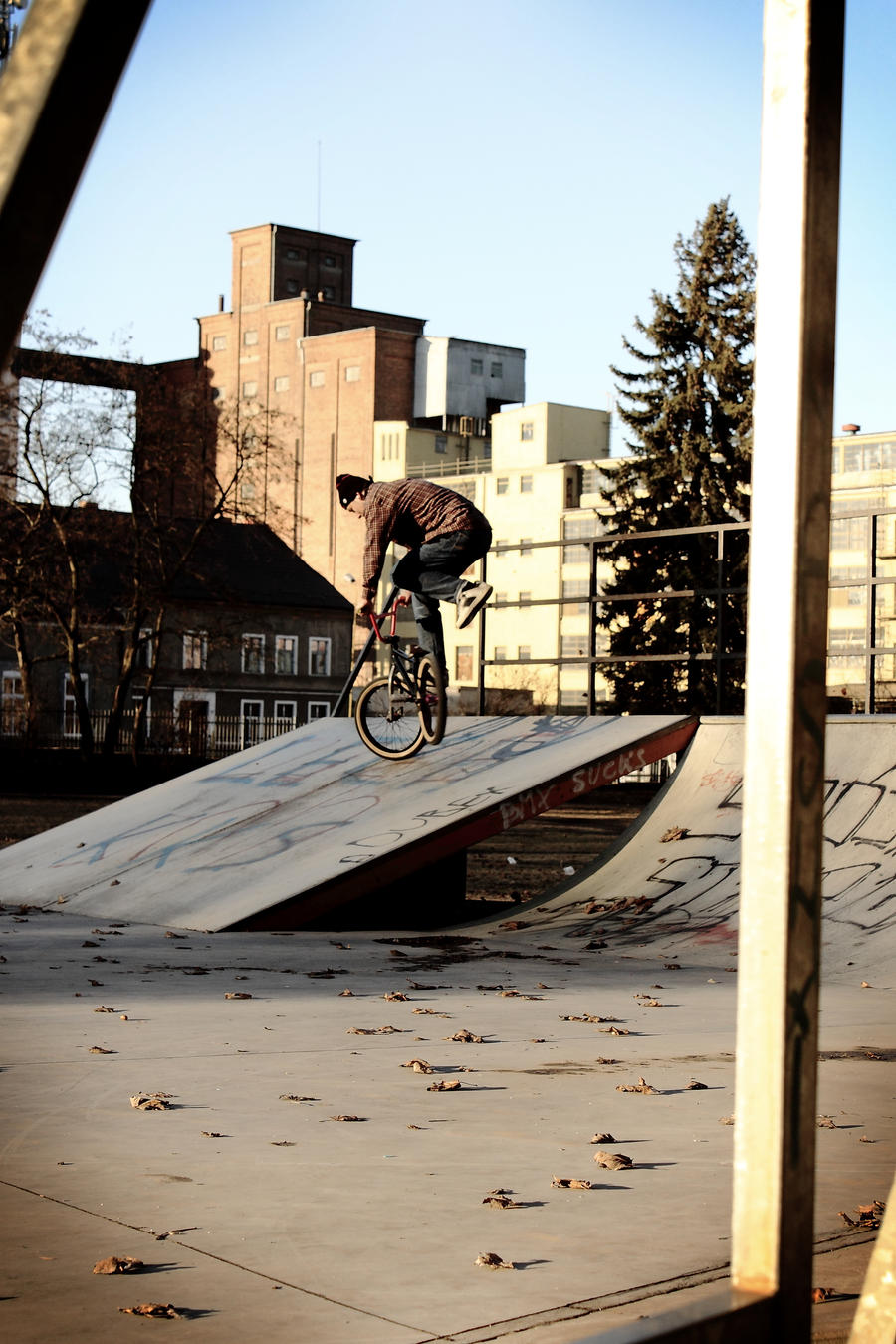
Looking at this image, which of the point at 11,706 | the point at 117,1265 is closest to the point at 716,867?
the point at 117,1265

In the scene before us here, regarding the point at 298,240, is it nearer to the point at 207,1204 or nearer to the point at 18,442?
the point at 18,442

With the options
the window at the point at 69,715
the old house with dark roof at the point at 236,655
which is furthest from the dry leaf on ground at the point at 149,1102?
the window at the point at 69,715

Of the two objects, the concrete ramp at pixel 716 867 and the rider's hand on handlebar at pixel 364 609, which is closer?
the concrete ramp at pixel 716 867

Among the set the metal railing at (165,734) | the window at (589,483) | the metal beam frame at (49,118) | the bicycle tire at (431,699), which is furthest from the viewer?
the window at (589,483)

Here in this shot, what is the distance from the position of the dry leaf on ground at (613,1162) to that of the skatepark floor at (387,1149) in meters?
0.03

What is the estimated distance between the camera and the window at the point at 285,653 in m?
70.7

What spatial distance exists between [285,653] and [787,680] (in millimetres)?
69830

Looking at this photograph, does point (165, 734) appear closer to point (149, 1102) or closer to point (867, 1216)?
point (149, 1102)

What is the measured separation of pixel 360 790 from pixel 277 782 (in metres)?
1.25

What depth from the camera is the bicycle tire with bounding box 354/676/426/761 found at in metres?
11.8

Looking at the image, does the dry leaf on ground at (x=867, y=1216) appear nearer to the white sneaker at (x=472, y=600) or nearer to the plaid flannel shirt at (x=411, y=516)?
the white sneaker at (x=472, y=600)

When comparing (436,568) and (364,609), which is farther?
(364,609)

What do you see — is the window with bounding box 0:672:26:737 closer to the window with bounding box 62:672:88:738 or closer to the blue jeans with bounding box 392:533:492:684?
the window with bounding box 62:672:88:738

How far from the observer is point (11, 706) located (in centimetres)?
4762
